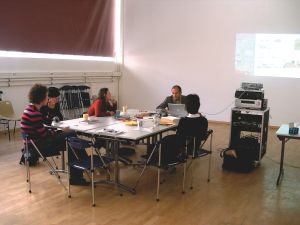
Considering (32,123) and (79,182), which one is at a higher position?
(32,123)

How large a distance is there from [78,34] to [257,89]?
5.00 m

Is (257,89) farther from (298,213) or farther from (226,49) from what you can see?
(226,49)

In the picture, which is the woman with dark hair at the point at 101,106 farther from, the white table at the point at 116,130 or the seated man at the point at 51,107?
the seated man at the point at 51,107

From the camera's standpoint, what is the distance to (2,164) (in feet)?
16.5

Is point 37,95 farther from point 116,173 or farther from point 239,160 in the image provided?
point 239,160

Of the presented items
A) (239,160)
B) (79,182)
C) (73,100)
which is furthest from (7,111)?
(239,160)

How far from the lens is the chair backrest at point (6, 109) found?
21.4 ft

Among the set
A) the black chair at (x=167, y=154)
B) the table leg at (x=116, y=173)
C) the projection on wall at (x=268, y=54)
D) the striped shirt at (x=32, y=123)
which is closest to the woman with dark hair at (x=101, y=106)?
the table leg at (x=116, y=173)

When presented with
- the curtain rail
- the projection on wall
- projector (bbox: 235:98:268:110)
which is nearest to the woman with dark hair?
projector (bbox: 235:98:268:110)

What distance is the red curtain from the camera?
6.91 m

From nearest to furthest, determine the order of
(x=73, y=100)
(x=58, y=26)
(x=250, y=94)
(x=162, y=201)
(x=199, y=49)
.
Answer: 1. (x=162, y=201)
2. (x=250, y=94)
3. (x=58, y=26)
4. (x=73, y=100)
5. (x=199, y=49)

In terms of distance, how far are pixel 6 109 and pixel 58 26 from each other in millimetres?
2439

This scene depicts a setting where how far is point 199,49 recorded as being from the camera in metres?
8.82

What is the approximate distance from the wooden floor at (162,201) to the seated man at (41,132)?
0.39m
